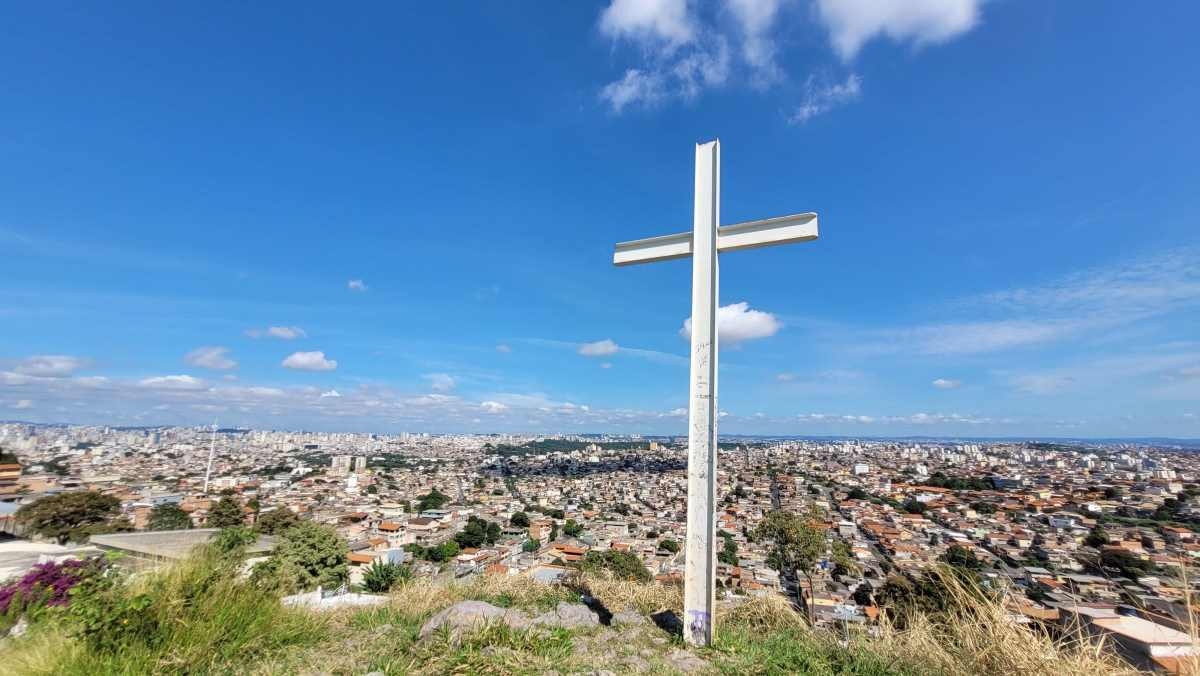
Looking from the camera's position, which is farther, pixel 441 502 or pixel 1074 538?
pixel 441 502

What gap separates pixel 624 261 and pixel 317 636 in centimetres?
386

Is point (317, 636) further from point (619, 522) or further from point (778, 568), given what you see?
point (619, 522)

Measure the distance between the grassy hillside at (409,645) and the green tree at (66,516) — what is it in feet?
66.3

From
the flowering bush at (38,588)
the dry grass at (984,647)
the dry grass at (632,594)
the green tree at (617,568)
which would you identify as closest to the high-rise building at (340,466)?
the green tree at (617,568)

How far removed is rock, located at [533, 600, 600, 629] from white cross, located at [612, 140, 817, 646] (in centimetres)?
87

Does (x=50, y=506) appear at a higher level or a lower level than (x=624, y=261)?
lower

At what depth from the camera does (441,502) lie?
113 ft

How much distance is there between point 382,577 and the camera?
616 cm

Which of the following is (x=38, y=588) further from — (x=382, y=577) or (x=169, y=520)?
(x=169, y=520)

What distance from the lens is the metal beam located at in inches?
142

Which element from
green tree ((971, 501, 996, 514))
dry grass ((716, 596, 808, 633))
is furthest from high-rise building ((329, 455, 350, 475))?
dry grass ((716, 596, 808, 633))

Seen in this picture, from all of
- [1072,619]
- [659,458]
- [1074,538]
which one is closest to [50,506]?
[1072,619]

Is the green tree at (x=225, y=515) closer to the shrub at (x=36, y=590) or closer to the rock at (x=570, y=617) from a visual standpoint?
the shrub at (x=36, y=590)

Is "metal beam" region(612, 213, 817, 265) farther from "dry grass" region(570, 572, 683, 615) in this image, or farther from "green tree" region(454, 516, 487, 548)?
"green tree" region(454, 516, 487, 548)
